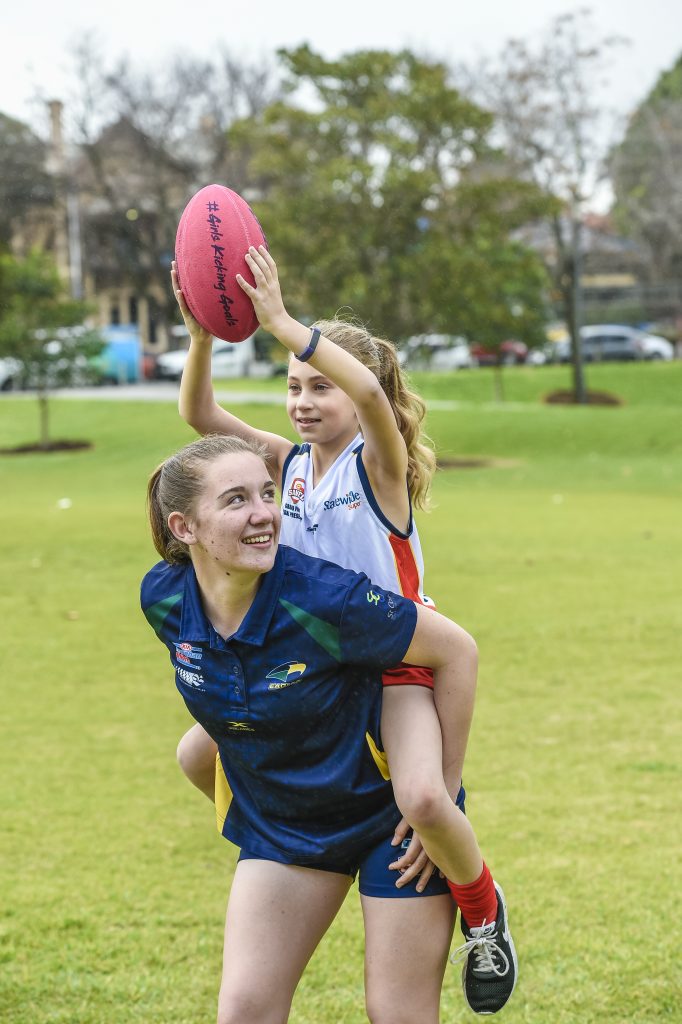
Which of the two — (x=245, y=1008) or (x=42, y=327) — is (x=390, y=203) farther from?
(x=245, y=1008)

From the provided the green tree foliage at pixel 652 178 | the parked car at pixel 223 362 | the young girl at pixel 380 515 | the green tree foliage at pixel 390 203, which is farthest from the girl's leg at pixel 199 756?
the parked car at pixel 223 362

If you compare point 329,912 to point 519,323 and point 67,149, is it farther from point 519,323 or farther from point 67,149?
point 67,149

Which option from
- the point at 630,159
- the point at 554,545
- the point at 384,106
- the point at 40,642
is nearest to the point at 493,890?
the point at 40,642

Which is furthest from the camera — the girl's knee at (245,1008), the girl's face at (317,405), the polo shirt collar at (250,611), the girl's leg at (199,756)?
the girl's face at (317,405)

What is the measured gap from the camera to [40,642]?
10.0m

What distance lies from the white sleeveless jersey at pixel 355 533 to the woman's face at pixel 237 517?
370mm

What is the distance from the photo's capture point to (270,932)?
10.3ft

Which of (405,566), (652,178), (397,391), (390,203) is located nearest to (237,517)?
(405,566)

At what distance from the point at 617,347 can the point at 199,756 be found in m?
45.3

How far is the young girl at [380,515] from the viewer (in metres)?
3.13

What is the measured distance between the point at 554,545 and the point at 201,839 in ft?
30.4

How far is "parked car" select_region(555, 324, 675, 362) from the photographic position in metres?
46.9

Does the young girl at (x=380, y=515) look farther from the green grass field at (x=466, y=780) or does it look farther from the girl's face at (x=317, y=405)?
the green grass field at (x=466, y=780)

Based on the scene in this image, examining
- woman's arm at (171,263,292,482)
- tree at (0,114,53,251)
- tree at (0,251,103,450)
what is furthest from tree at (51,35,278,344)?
woman's arm at (171,263,292,482)
